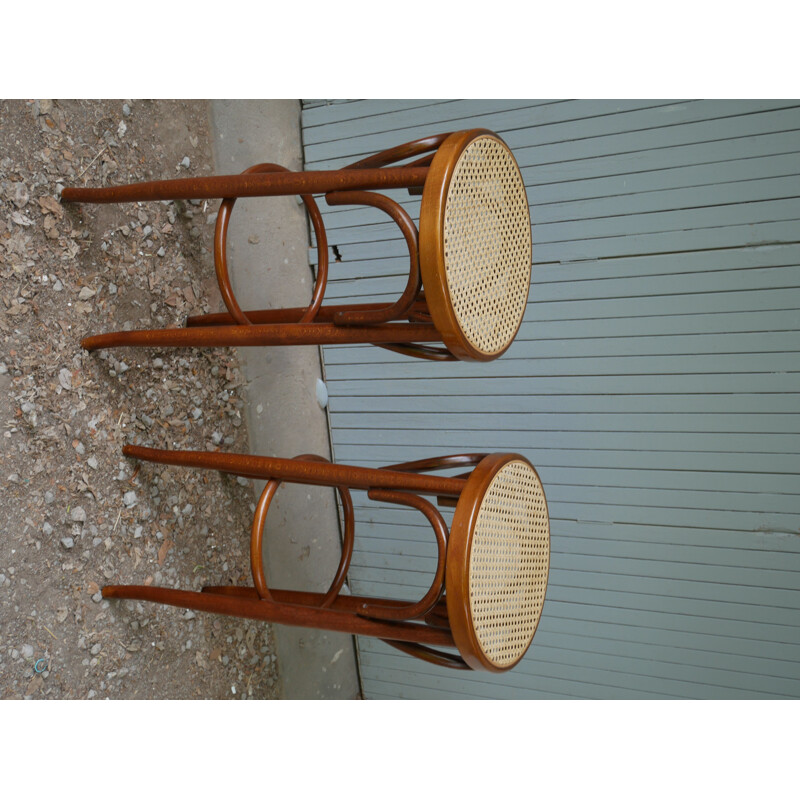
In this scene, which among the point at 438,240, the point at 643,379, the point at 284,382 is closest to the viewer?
the point at 438,240

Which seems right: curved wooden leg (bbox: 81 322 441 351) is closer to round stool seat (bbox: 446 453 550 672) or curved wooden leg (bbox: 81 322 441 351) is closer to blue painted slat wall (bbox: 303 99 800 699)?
round stool seat (bbox: 446 453 550 672)

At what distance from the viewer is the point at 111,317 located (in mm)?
2039

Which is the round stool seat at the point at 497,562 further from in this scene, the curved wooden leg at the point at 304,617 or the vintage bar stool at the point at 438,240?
the vintage bar stool at the point at 438,240

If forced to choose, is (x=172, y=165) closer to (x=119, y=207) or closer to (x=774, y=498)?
(x=119, y=207)

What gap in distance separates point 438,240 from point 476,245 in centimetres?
15

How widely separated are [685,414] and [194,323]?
1339 mm

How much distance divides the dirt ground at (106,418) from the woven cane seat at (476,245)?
3.24ft

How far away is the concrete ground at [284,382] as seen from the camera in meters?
2.57

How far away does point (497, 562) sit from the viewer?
148 cm

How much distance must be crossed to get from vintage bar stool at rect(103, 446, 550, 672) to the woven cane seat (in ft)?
0.80

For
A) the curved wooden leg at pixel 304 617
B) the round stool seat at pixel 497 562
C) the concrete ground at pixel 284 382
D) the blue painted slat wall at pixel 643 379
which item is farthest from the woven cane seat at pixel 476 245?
the concrete ground at pixel 284 382

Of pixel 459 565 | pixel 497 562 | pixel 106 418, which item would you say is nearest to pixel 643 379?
pixel 497 562

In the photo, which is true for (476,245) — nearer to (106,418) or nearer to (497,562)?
(497,562)

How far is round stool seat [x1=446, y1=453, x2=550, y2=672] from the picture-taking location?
4.56 ft
